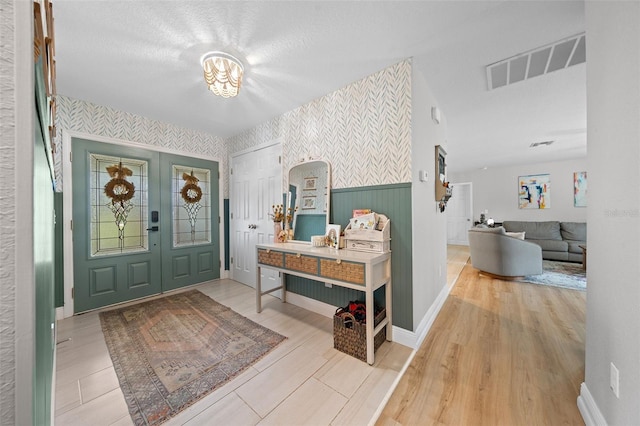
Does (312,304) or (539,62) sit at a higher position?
(539,62)

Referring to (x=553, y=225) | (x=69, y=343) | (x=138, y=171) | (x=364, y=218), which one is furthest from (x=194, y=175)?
(x=553, y=225)

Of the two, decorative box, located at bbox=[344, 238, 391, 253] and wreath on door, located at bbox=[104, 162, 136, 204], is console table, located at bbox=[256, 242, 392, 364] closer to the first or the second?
decorative box, located at bbox=[344, 238, 391, 253]

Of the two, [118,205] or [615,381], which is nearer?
[615,381]

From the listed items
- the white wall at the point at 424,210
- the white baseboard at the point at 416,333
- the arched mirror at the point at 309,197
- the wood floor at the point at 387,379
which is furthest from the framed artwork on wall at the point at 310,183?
the white baseboard at the point at 416,333

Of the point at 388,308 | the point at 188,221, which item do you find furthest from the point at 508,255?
the point at 188,221

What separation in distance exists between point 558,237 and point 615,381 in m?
5.82

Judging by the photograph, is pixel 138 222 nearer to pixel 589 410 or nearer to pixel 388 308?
pixel 388 308

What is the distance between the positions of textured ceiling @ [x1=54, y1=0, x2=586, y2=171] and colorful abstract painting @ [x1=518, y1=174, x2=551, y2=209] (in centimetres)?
397

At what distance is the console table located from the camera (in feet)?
5.84

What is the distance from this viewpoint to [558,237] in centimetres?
521

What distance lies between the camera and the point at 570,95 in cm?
262

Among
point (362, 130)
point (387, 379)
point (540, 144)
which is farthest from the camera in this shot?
point (540, 144)

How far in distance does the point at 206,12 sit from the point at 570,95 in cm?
380

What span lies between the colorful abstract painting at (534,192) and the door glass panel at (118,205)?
342 inches
